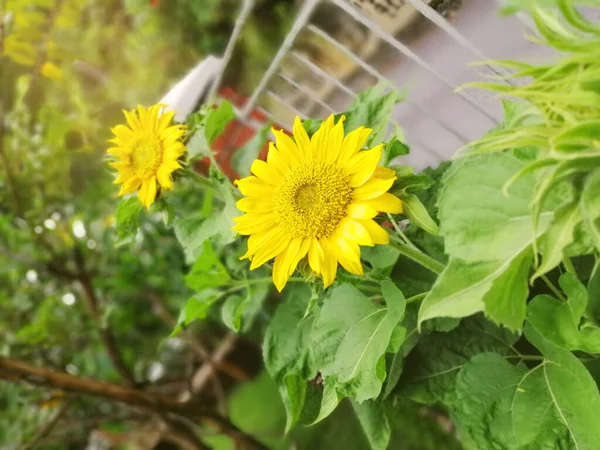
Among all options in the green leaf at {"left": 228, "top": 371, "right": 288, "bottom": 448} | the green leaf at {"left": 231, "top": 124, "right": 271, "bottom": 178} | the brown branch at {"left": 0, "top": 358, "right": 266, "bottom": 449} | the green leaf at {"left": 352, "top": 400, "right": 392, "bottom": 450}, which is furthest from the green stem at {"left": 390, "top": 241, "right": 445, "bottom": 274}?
the green leaf at {"left": 228, "top": 371, "right": 288, "bottom": 448}

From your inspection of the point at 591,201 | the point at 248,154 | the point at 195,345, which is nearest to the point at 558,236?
the point at 591,201

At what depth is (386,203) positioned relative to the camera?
0.30 metres

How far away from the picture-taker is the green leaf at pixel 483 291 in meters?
0.25

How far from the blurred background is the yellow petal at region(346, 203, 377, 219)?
0.20 m

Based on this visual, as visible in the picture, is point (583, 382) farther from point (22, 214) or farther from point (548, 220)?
point (22, 214)

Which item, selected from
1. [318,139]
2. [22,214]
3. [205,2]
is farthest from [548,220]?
[205,2]

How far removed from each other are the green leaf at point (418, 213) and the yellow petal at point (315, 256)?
0.18 ft

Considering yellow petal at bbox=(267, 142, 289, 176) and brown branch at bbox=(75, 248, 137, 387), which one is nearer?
yellow petal at bbox=(267, 142, 289, 176)

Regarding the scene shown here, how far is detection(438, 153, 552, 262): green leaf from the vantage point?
255 millimetres

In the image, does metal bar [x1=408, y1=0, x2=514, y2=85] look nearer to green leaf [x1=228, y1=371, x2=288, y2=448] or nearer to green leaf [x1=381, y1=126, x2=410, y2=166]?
green leaf [x1=381, y1=126, x2=410, y2=166]

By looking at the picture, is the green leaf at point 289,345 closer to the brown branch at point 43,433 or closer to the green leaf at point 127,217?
the green leaf at point 127,217

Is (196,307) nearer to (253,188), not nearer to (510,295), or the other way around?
(253,188)

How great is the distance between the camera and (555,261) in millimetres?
235

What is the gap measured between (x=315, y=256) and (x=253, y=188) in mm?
55
